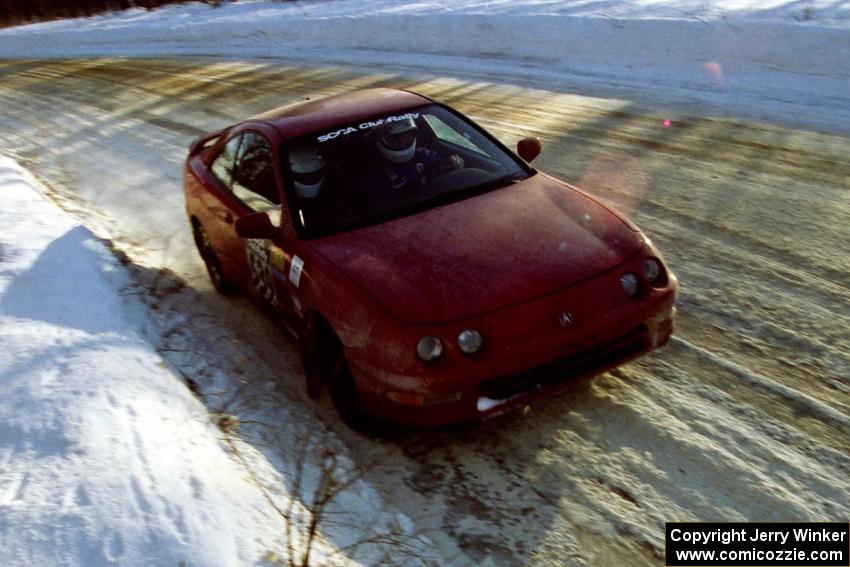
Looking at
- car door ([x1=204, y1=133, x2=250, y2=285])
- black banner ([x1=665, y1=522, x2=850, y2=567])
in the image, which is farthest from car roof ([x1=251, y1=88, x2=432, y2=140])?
black banner ([x1=665, y1=522, x2=850, y2=567])

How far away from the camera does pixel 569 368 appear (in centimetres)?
404

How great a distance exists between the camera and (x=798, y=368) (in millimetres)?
4520

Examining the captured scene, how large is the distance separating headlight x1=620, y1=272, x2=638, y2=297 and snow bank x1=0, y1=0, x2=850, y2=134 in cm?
562

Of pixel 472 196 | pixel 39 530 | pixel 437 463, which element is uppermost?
pixel 472 196

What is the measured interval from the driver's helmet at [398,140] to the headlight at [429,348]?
1569 mm

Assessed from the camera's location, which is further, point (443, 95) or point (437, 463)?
point (443, 95)

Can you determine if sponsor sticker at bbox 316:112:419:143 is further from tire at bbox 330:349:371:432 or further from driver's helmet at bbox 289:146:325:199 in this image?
tire at bbox 330:349:371:432

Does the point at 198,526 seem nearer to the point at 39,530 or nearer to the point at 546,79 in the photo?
the point at 39,530

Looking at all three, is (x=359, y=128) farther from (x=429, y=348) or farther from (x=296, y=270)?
(x=429, y=348)

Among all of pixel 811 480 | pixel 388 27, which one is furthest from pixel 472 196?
pixel 388 27

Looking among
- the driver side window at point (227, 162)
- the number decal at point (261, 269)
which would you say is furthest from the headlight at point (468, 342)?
the driver side window at point (227, 162)

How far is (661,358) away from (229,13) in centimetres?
2324

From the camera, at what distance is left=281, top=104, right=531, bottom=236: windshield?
4887 millimetres

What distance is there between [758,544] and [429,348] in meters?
1.55
